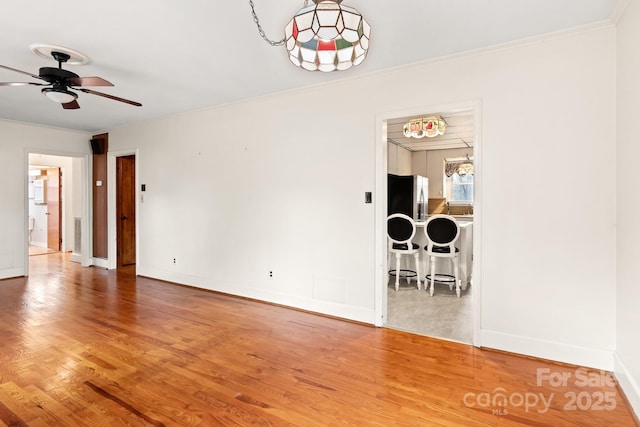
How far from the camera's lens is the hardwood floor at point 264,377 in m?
1.98

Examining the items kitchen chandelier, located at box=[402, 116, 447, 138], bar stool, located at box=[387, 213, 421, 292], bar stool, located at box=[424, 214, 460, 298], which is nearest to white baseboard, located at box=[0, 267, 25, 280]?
bar stool, located at box=[387, 213, 421, 292]

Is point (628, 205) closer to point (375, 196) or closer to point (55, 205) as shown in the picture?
point (375, 196)

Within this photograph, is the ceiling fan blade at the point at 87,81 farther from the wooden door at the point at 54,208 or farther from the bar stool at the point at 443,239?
the wooden door at the point at 54,208

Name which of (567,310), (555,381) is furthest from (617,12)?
(555,381)


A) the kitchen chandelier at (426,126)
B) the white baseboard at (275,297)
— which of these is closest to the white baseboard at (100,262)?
the white baseboard at (275,297)

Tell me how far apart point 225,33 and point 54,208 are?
8478mm

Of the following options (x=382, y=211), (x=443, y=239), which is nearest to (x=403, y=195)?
(x=443, y=239)

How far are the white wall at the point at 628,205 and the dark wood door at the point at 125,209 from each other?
6.81 m

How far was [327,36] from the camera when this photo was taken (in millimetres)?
1479

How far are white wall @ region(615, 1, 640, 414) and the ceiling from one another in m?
0.30

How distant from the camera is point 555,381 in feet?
7.72

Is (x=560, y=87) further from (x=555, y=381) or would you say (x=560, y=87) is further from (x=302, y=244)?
(x=302, y=244)

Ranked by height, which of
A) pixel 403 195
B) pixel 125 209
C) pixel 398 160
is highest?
pixel 398 160

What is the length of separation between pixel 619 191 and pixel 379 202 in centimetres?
179
